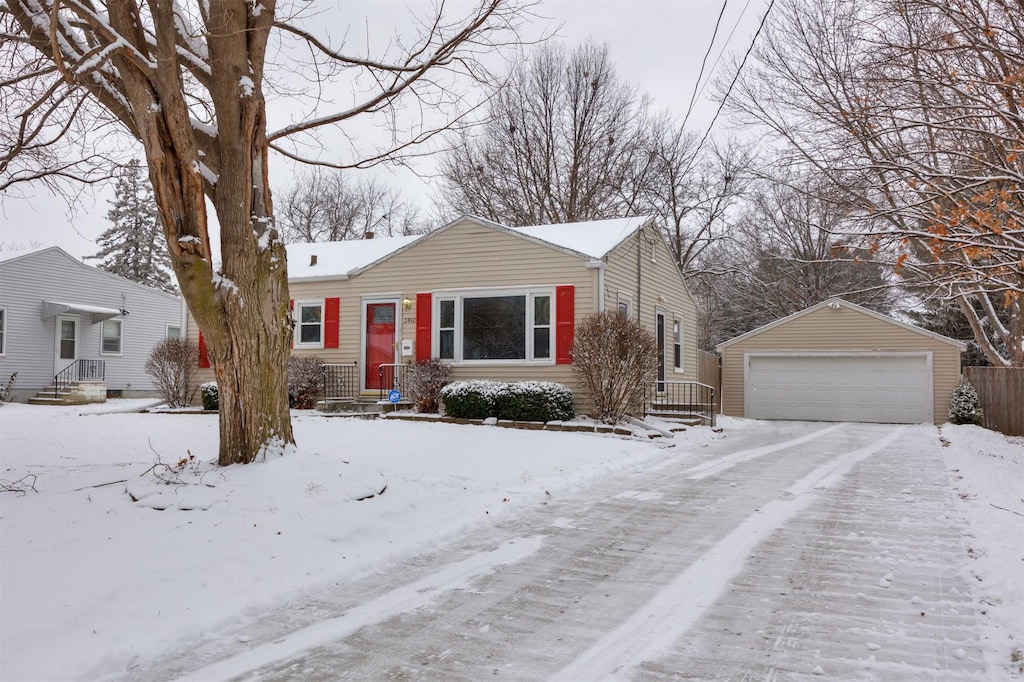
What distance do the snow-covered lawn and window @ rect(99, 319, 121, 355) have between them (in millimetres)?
16032

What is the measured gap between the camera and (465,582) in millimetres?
4504

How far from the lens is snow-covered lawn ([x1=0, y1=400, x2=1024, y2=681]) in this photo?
3.59 meters

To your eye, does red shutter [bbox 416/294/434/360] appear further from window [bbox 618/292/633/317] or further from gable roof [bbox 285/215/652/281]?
window [bbox 618/292/633/317]

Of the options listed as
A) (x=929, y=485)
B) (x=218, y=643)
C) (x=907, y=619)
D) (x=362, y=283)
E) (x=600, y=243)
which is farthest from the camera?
(x=362, y=283)

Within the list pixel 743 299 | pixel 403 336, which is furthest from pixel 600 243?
pixel 743 299

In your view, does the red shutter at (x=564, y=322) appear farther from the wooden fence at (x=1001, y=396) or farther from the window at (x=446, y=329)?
the wooden fence at (x=1001, y=396)

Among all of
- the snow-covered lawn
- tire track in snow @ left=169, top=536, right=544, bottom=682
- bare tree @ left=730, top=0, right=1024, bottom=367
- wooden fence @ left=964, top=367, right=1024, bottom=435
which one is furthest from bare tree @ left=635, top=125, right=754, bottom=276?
tire track in snow @ left=169, top=536, right=544, bottom=682

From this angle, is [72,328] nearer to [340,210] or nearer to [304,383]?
[304,383]

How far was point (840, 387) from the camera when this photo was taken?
20250mm

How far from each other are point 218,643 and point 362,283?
506 inches

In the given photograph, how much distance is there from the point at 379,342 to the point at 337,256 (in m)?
3.32

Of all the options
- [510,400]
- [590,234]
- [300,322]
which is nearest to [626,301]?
[590,234]

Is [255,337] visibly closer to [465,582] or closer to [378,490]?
[378,490]

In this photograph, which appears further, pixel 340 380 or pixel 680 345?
pixel 680 345
